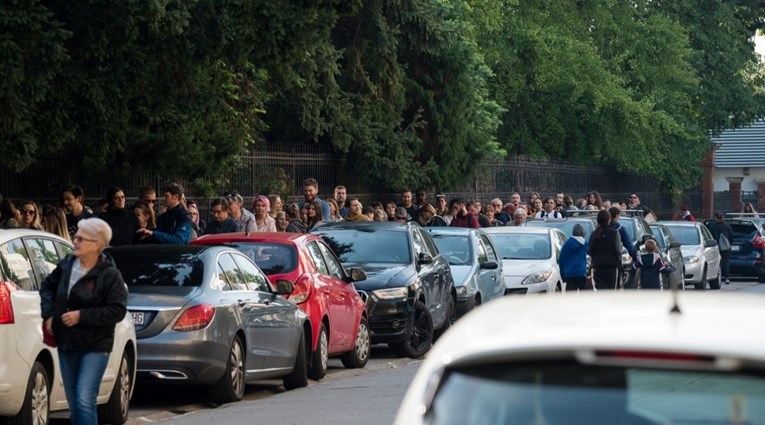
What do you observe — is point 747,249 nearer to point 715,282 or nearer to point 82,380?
point 715,282

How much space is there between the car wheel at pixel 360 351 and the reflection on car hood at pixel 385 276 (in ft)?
3.07

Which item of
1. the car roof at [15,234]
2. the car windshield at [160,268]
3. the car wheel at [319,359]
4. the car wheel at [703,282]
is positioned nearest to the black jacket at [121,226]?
the car wheel at [319,359]

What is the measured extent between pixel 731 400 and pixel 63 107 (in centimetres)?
1363

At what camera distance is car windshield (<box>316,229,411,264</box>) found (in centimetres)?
1980

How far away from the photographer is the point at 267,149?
2816 centimetres

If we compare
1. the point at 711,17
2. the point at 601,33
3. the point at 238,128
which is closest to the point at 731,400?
the point at 238,128

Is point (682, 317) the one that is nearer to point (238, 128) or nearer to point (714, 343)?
point (714, 343)

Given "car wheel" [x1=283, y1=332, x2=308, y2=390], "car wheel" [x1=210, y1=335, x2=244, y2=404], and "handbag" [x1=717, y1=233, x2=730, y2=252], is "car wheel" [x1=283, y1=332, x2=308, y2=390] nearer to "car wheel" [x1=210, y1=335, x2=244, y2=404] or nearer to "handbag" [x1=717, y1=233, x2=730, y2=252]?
"car wheel" [x1=210, y1=335, x2=244, y2=404]

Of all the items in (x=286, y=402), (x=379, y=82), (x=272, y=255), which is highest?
(x=379, y=82)

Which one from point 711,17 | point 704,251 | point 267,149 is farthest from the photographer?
point 711,17

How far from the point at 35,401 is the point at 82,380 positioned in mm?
1575

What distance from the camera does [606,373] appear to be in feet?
13.6

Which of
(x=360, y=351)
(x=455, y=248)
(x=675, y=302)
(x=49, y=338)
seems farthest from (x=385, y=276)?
(x=675, y=302)

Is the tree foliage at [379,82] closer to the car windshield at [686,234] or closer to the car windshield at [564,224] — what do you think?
the car windshield at [564,224]
